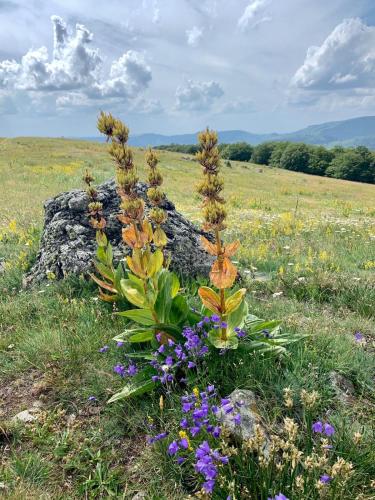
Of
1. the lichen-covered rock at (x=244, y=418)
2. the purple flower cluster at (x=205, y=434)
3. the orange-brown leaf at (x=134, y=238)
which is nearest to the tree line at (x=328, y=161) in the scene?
the orange-brown leaf at (x=134, y=238)

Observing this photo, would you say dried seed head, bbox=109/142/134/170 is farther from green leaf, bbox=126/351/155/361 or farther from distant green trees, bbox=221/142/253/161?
distant green trees, bbox=221/142/253/161

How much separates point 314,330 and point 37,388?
3.06 metres

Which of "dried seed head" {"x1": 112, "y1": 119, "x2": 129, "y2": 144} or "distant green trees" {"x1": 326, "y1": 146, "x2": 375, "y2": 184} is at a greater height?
"dried seed head" {"x1": 112, "y1": 119, "x2": 129, "y2": 144}

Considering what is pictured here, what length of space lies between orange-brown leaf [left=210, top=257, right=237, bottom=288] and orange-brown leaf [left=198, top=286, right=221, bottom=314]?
0.23 metres

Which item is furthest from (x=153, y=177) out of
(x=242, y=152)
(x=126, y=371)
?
(x=242, y=152)

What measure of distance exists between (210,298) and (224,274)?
1.19 feet

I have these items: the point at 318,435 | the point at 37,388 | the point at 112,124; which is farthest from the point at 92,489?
the point at 112,124

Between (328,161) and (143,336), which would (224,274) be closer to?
(143,336)

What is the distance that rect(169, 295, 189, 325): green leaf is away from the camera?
419cm

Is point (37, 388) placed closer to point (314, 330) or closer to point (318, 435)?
point (318, 435)

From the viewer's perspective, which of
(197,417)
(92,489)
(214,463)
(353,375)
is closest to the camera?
(214,463)

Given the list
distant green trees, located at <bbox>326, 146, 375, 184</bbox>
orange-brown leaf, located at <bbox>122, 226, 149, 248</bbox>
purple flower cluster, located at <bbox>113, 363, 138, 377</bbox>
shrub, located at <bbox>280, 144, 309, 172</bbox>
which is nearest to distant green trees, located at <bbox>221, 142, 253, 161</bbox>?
shrub, located at <bbox>280, 144, 309, 172</bbox>

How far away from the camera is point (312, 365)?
12.0 ft

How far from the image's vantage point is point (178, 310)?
424cm
